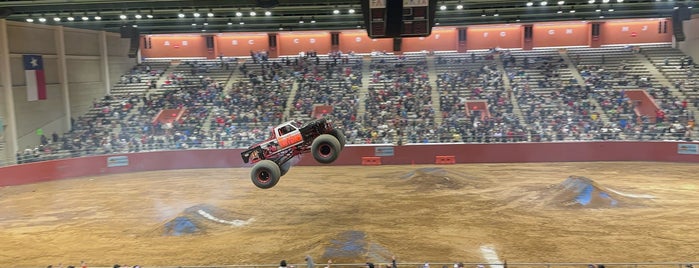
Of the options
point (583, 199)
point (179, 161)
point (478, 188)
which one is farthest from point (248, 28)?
point (583, 199)

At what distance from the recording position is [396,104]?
39.6 m

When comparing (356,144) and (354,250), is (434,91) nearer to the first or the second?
(356,144)

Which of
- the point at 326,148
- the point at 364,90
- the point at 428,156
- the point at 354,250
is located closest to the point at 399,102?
the point at 364,90

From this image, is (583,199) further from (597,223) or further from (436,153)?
(436,153)

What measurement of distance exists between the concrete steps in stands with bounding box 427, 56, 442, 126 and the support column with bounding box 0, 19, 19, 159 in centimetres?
2862

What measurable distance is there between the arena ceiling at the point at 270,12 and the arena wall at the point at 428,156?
30.9 feet

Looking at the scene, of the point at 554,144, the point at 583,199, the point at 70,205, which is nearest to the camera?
the point at 583,199

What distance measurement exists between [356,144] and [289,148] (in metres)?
19.8

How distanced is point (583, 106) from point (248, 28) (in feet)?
96.5

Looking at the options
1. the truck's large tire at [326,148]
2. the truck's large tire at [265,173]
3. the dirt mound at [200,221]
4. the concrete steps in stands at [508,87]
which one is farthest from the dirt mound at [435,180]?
the truck's large tire at [265,173]

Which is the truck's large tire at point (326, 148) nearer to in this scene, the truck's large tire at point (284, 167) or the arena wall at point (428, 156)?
the truck's large tire at point (284, 167)

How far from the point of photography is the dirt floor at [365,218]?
658 inches

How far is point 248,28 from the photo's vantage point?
1843 inches

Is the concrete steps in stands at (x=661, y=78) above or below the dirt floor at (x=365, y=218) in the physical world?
above
